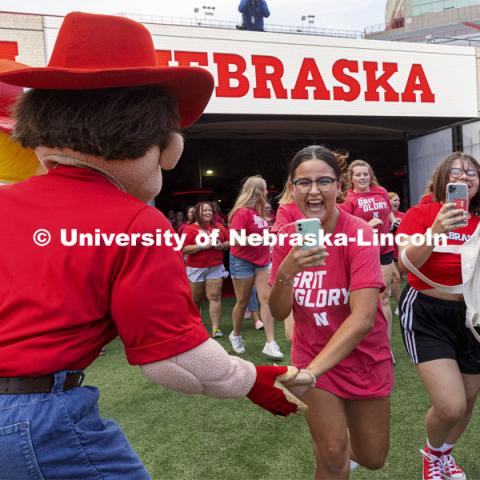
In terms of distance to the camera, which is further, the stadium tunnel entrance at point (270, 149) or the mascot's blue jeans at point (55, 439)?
the stadium tunnel entrance at point (270, 149)

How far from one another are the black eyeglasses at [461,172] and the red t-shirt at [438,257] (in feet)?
0.63

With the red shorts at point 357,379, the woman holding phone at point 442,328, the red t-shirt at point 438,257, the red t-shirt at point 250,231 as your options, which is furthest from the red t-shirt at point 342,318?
the red t-shirt at point 250,231

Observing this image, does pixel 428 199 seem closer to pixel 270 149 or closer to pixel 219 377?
pixel 219 377

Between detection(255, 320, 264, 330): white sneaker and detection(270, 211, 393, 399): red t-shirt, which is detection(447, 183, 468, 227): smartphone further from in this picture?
detection(255, 320, 264, 330): white sneaker

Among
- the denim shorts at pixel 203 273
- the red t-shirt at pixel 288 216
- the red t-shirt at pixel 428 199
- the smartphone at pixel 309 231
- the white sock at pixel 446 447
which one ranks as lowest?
the white sock at pixel 446 447

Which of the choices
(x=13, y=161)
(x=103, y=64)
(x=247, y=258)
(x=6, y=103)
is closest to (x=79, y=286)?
(x=103, y=64)

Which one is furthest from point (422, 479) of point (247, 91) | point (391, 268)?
point (247, 91)

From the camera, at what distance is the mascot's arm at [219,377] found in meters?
1.20

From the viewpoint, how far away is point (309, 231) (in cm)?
196

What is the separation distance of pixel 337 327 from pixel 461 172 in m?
1.19

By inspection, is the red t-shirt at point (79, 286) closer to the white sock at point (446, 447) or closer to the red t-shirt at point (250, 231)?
the white sock at point (446, 447)

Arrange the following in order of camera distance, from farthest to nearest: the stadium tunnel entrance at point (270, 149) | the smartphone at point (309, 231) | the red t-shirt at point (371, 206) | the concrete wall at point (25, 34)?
1. the stadium tunnel entrance at point (270, 149)
2. the concrete wall at point (25, 34)
3. the red t-shirt at point (371, 206)
4. the smartphone at point (309, 231)

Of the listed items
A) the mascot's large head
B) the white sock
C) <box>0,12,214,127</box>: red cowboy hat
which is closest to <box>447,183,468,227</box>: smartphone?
the white sock

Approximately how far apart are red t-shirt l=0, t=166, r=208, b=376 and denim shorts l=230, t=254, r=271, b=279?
4.40 meters
